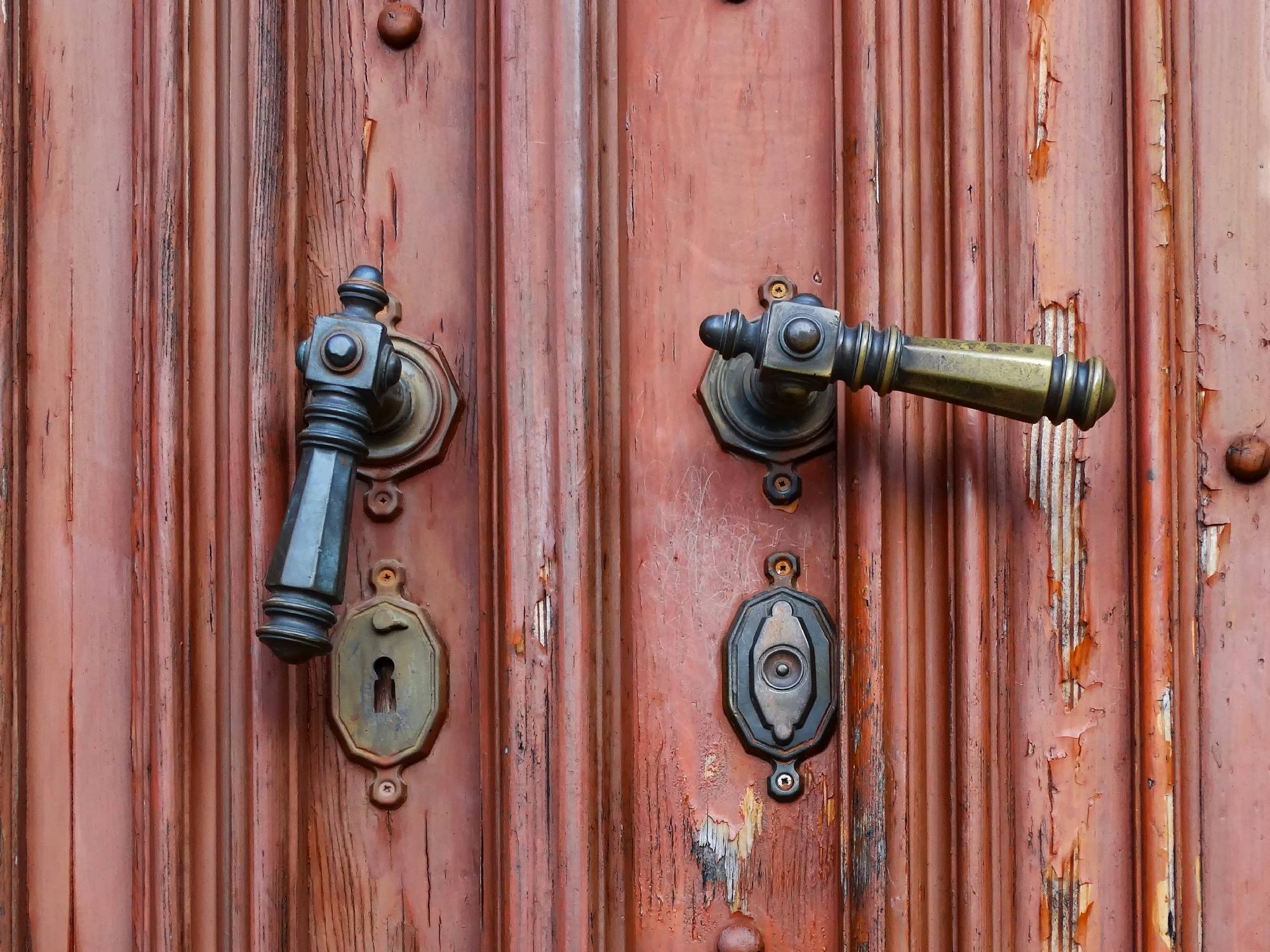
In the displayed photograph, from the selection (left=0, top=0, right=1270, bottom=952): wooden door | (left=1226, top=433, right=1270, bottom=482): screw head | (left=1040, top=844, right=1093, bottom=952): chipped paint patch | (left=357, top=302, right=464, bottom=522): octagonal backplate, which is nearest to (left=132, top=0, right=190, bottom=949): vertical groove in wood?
(left=0, top=0, right=1270, bottom=952): wooden door

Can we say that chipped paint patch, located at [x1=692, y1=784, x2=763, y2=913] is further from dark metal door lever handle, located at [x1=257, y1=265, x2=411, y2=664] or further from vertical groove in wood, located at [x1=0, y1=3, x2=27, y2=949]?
vertical groove in wood, located at [x1=0, y1=3, x2=27, y2=949]

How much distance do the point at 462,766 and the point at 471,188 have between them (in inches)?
13.3

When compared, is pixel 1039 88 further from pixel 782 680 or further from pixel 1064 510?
pixel 782 680

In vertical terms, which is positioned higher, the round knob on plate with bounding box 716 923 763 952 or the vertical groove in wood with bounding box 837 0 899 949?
the vertical groove in wood with bounding box 837 0 899 949

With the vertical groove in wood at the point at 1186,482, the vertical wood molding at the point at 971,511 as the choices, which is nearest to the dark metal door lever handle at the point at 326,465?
the vertical wood molding at the point at 971,511

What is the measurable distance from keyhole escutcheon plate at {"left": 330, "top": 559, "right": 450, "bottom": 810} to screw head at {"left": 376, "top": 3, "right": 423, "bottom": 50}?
13.3 inches

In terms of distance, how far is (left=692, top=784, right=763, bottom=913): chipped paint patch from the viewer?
2.07 feet

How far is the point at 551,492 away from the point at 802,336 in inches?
6.3

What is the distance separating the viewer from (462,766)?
2.09 feet

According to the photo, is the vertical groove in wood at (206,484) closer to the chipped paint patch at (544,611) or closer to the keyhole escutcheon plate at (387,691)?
the keyhole escutcheon plate at (387,691)

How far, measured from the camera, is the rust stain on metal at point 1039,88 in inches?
24.6

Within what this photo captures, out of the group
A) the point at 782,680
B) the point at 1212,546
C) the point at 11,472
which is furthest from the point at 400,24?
the point at 1212,546

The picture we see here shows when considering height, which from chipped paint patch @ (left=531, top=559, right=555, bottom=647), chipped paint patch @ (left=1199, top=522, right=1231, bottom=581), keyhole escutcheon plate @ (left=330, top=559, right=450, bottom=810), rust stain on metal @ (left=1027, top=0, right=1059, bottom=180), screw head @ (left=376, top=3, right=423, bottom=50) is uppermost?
screw head @ (left=376, top=3, right=423, bottom=50)

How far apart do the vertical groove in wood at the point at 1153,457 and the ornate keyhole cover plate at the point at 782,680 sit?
17 centimetres
